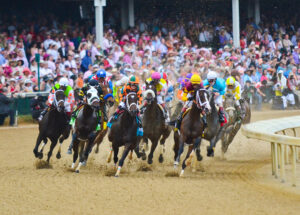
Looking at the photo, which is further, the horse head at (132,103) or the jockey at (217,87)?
the jockey at (217,87)

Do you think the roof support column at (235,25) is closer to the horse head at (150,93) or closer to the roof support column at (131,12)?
the roof support column at (131,12)

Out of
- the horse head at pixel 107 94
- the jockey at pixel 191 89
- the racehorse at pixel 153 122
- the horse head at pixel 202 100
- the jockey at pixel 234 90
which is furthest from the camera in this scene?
the jockey at pixel 234 90

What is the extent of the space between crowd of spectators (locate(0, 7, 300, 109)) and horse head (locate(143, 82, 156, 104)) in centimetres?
448

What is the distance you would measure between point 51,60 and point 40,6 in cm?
615

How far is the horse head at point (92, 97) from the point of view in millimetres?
10242

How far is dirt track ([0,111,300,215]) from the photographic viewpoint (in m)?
7.43

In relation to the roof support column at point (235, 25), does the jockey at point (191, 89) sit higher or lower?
lower

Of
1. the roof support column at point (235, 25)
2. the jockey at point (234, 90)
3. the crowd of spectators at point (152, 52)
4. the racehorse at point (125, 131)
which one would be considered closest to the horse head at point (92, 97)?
the racehorse at point (125, 131)

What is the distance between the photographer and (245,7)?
27.9 metres

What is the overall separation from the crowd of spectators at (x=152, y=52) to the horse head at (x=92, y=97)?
5.32 m

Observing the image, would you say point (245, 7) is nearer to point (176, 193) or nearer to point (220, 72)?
point (220, 72)

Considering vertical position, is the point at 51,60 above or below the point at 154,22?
below

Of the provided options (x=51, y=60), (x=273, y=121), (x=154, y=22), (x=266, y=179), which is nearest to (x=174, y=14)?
(x=154, y=22)

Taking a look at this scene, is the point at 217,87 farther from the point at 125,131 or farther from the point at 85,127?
the point at 85,127
